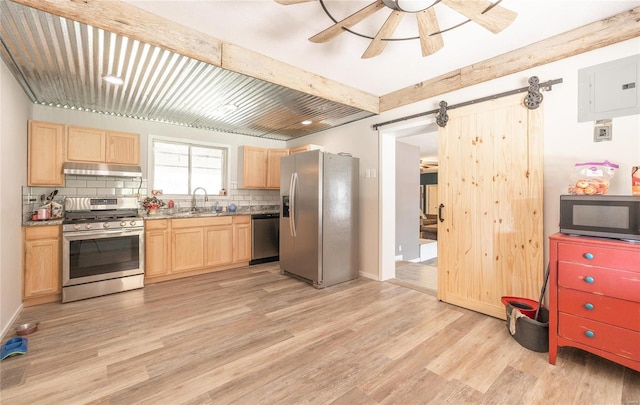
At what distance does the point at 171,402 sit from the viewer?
5.00 feet

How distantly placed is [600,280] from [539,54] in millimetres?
1982

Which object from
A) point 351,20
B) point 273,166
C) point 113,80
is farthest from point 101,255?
point 351,20

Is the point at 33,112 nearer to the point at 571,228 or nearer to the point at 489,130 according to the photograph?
the point at 489,130

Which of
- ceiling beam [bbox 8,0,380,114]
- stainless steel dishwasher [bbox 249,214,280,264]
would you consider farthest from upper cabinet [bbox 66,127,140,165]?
ceiling beam [bbox 8,0,380,114]

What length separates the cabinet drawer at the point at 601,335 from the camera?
163cm

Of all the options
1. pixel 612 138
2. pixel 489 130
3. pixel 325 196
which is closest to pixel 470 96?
pixel 489 130

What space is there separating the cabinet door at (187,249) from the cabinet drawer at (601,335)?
13.7 ft

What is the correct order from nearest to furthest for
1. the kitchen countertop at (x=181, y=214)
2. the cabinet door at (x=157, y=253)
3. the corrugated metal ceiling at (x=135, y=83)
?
1. the corrugated metal ceiling at (x=135, y=83)
2. the kitchen countertop at (x=181, y=214)
3. the cabinet door at (x=157, y=253)

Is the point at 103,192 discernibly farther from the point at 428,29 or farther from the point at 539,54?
the point at 539,54

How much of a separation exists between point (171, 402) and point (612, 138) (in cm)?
359

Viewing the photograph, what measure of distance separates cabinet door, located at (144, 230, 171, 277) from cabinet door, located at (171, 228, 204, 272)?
77 millimetres

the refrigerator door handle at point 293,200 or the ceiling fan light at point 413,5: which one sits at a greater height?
the ceiling fan light at point 413,5

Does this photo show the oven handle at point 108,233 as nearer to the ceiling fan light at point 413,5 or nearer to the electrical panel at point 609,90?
the ceiling fan light at point 413,5

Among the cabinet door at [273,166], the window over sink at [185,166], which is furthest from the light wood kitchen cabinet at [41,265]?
the cabinet door at [273,166]
